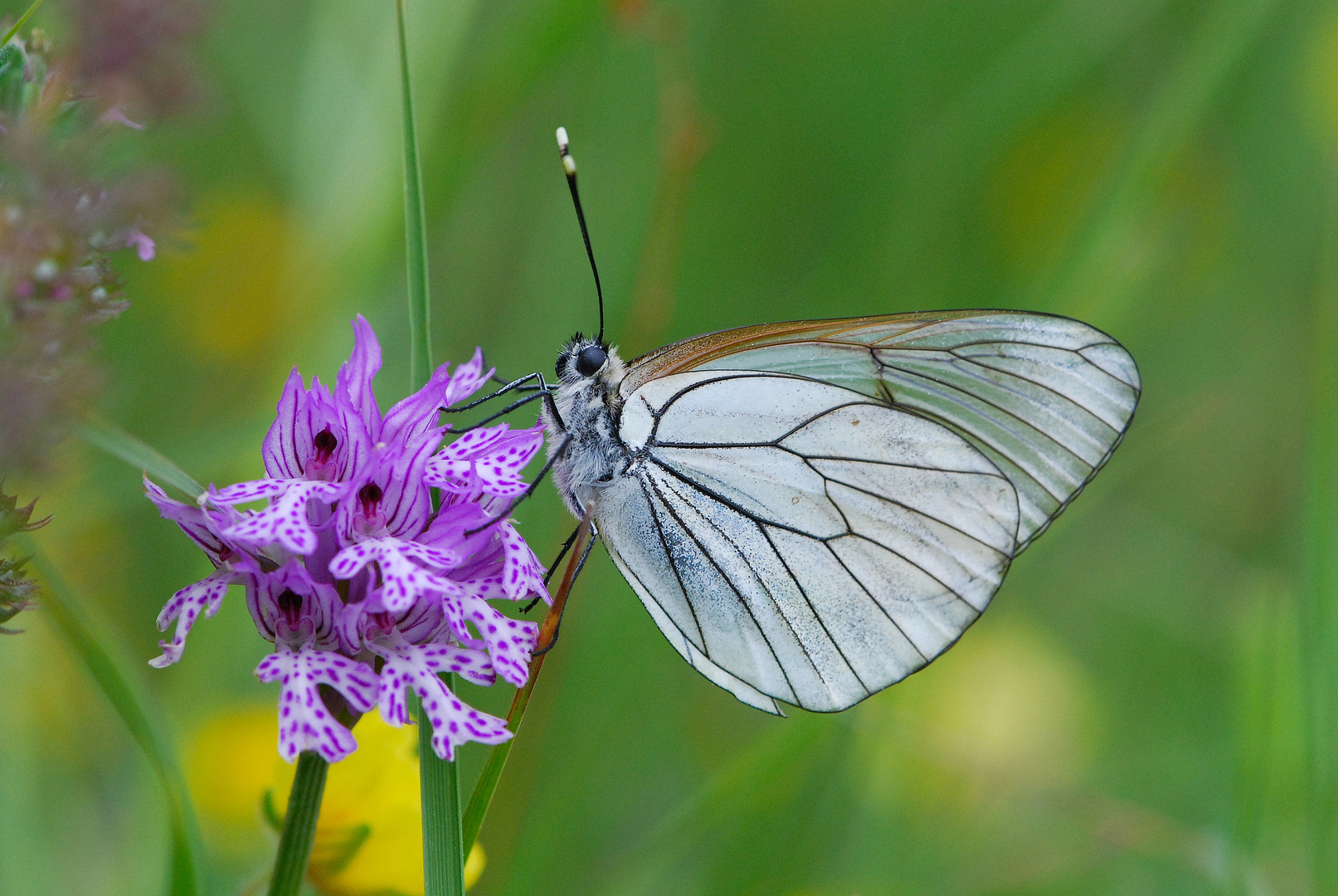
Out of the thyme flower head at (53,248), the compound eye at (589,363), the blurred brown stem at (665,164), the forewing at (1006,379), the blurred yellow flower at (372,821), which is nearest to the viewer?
the thyme flower head at (53,248)

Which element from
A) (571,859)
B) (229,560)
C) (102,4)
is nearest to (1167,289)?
(571,859)

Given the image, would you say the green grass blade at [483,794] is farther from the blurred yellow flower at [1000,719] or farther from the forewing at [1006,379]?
the blurred yellow flower at [1000,719]

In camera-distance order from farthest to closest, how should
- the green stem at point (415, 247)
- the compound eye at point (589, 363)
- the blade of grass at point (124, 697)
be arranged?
the compound eye at point (589, 363), the green stem at point (415, 247), the blade of grass at point (124, 697)

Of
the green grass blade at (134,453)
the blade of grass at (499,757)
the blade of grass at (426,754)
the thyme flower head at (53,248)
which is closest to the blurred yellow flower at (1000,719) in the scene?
the blade of grass at (499,757)

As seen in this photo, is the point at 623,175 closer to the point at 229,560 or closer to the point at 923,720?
the point at 923,720

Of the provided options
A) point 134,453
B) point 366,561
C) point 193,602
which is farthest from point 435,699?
point 134,453

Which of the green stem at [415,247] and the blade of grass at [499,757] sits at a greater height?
the green stem at [415,247]

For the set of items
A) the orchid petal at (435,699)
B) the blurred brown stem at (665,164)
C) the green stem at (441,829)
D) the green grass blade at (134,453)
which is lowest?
the green stem at (441,829)

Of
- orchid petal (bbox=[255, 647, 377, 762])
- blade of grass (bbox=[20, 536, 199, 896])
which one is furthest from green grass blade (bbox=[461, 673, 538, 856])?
blade of grass (bbox=[20, 536, 199, 896])

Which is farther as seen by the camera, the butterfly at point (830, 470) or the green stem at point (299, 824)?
the butterfly at point (830, 470)

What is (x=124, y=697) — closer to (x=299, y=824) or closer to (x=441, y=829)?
(x=299, y=824)
